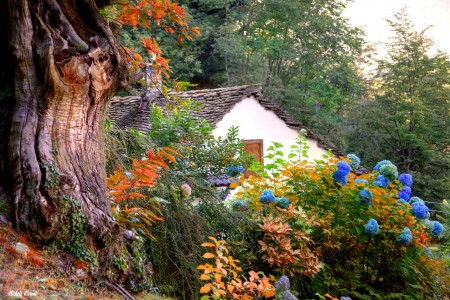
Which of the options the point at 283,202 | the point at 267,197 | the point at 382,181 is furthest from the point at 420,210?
the point at 267,197

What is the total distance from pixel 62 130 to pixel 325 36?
Result: 24507mm

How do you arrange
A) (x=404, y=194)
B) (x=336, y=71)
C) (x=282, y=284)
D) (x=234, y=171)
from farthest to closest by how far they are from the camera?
1. (x=336, y=71)
2. (x=234, y=171)
3. (x=404, y=194)
4. (x=282, y=284)

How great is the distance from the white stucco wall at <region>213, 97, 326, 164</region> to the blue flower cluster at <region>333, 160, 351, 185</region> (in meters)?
9.32

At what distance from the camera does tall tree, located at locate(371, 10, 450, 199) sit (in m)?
21.0

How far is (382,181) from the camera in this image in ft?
14.1

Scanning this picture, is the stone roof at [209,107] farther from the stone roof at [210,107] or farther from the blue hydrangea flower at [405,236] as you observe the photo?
the blue hydrangea flower at [405,236]

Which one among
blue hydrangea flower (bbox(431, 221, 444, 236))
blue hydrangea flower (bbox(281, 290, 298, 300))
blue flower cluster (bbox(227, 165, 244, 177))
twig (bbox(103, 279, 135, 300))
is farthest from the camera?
blue flower cluster (bbox(227, 165, 244, 177))

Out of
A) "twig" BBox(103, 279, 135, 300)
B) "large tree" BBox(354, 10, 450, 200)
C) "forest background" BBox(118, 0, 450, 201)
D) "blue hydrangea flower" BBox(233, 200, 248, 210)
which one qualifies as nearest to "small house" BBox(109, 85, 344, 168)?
"forest background" BBox(118, 0, 450, 201)

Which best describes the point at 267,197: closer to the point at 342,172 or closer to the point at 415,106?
the point at 342,172

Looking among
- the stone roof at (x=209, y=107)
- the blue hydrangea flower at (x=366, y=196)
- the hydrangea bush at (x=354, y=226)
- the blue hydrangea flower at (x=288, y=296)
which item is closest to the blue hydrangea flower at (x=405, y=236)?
the hydrangea bush at (x=354, y=226)

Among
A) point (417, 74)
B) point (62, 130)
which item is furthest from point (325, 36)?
point (62, 130)

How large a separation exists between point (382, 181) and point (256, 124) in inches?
410

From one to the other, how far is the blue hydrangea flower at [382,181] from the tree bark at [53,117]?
255cm

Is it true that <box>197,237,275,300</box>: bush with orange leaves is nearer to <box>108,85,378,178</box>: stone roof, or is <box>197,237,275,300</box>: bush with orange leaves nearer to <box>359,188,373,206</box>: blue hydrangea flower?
<box>359,188,373,206</box>: blue hydrangea flower
